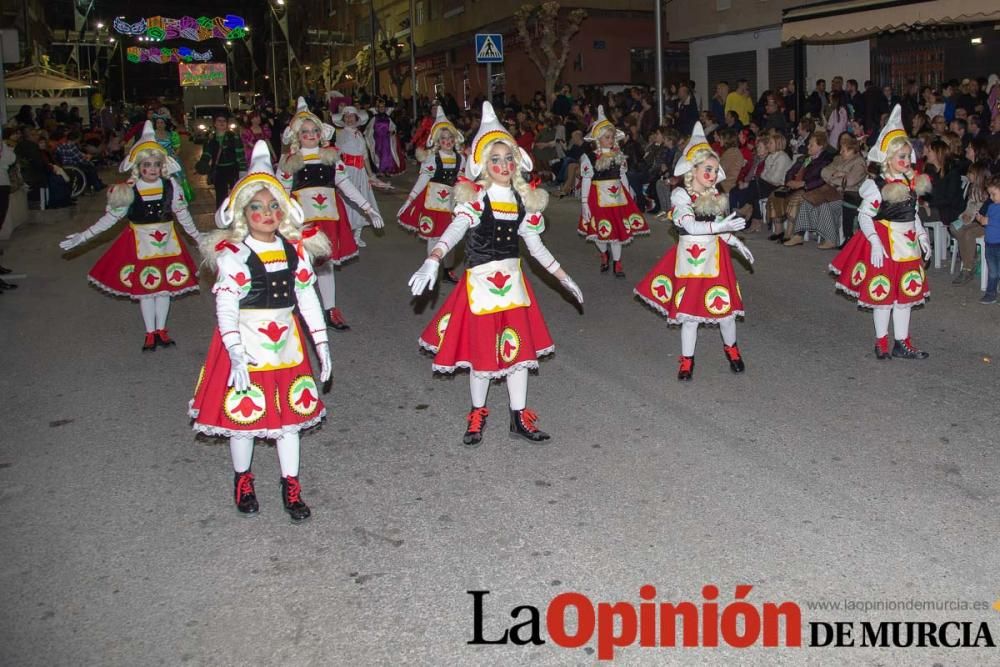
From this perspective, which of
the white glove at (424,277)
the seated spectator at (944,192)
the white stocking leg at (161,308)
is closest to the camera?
the white glove at (424,277)

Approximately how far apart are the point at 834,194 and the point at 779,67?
1466 cm

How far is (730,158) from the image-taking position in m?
16.8

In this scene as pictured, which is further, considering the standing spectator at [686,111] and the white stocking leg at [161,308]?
the standing spectator at [686,111]

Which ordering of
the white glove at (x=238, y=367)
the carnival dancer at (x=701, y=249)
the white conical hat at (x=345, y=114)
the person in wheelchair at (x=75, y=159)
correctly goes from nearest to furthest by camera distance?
the white glove at (x=238, y=367) < the carnival dancer at (x=701, y=249) < the white conical hat at (x=345, y=114) < the person in wheelchair at (x=75, y=159)

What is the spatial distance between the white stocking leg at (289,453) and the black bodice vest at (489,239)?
1756 mm

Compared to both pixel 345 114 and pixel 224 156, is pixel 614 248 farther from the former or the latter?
pixel 224 156

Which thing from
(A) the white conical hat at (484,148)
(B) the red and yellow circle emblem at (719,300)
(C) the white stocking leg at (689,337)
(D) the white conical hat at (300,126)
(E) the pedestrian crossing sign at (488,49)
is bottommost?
(C) the white stocking leg at (689,337)

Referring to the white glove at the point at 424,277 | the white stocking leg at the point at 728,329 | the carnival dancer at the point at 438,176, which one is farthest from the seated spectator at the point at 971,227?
the white glove at the point at 424,277

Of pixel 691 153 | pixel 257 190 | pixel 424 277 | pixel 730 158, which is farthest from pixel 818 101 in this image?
pixel 257 190

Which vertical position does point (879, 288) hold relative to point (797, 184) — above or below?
below

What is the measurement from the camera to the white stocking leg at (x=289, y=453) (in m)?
5.65

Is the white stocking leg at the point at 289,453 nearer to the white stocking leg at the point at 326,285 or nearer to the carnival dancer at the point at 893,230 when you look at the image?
the white stocking leg at the point at 326,285

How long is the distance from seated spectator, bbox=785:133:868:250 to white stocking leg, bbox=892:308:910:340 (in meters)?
5.67

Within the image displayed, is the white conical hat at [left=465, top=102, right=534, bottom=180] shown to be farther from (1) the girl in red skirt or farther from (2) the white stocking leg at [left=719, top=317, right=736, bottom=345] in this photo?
(2) the white stocking leg at [left=719, top=317, right=736, bottom=345]
